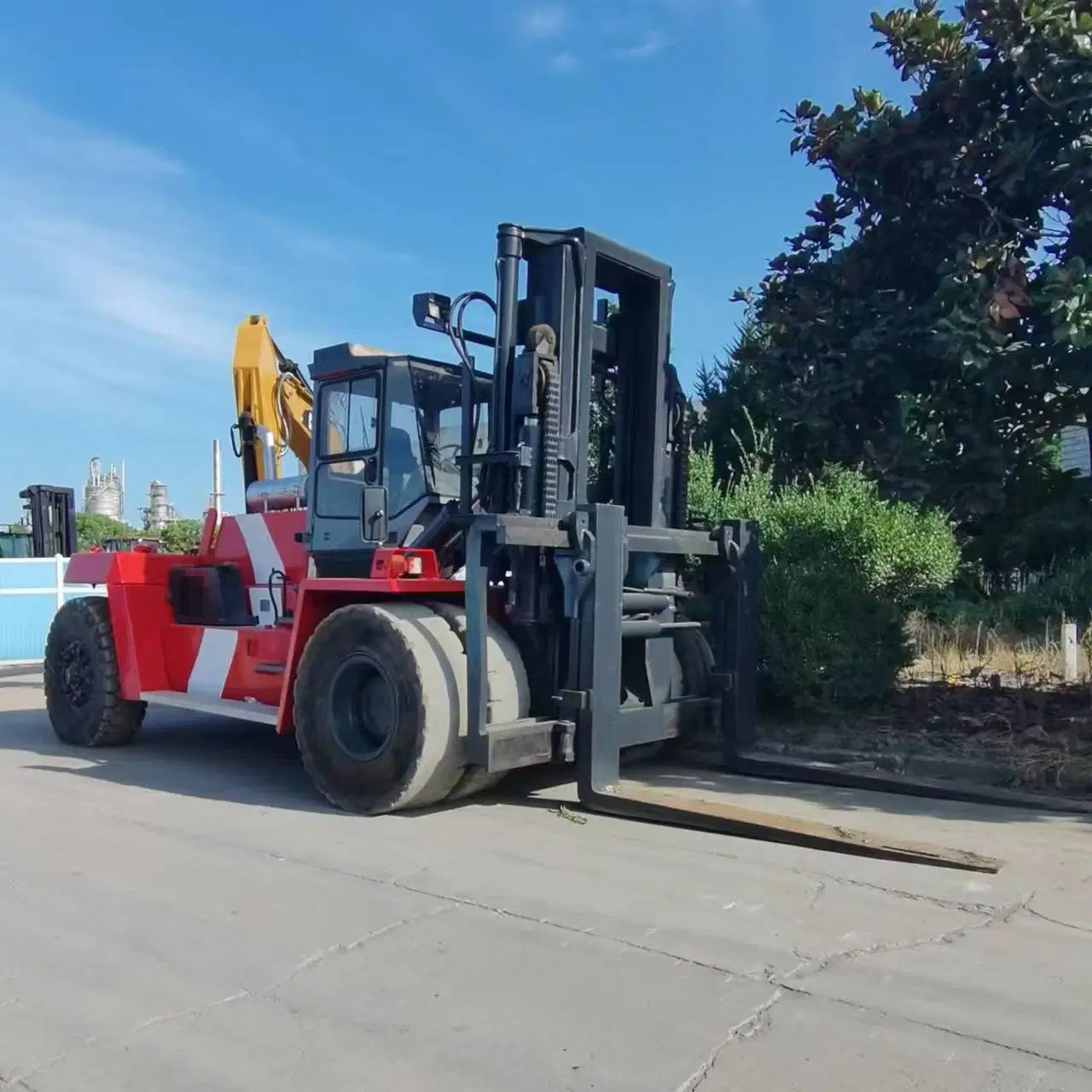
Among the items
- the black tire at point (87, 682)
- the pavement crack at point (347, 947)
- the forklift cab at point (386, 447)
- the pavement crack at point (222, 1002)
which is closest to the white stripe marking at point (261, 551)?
the forklift cab at point (386, 447)

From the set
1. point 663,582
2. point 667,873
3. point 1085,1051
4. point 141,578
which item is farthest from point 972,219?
point 141,578

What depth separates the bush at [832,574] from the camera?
873 centimetres

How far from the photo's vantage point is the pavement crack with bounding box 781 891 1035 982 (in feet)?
13.9

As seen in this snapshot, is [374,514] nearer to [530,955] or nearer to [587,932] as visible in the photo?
[587,932]

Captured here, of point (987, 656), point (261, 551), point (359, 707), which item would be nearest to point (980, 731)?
point (987, 656)

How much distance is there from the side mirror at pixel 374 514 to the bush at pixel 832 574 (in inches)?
110

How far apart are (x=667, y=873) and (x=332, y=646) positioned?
2.63 meters

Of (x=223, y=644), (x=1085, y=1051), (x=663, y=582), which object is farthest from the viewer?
(x=223, y=644)

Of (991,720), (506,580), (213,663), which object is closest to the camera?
(506,580)

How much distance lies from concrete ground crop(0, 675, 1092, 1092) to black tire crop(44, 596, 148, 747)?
239 centimetres

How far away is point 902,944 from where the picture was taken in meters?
4.50

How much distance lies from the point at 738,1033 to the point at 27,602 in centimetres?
1700

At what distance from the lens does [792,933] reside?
4.62 metres

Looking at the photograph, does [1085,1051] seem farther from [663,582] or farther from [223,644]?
[223,644]
